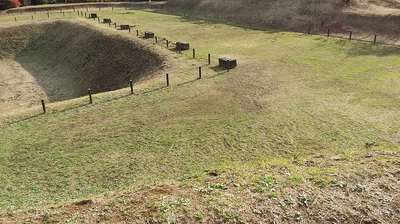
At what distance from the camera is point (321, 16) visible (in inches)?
1383

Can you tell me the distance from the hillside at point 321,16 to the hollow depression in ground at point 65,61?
18178 mm

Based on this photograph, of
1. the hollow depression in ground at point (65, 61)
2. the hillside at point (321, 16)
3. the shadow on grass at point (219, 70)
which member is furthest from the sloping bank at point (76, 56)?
the hillside at point (321, 16)

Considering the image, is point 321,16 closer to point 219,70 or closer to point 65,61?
point 219,70

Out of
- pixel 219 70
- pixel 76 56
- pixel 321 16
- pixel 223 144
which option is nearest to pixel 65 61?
pixel 76 56

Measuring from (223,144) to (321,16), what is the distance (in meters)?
29.3

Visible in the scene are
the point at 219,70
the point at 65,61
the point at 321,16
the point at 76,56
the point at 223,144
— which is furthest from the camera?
the point at 321,16

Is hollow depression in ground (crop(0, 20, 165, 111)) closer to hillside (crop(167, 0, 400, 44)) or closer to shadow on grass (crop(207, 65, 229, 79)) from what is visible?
shadow on grass (crop(207, 65, 229, 79))

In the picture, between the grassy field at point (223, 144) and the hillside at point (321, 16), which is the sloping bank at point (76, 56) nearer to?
the grassy field at point (223, 144)

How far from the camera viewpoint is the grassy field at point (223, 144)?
7883mm

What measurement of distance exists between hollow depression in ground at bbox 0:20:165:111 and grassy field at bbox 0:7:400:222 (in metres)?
6.92

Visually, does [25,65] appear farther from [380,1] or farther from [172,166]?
[380,1]

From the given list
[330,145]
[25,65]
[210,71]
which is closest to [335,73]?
[210,71]

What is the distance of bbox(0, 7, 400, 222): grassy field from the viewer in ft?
25.9

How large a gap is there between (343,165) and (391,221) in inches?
94.3
